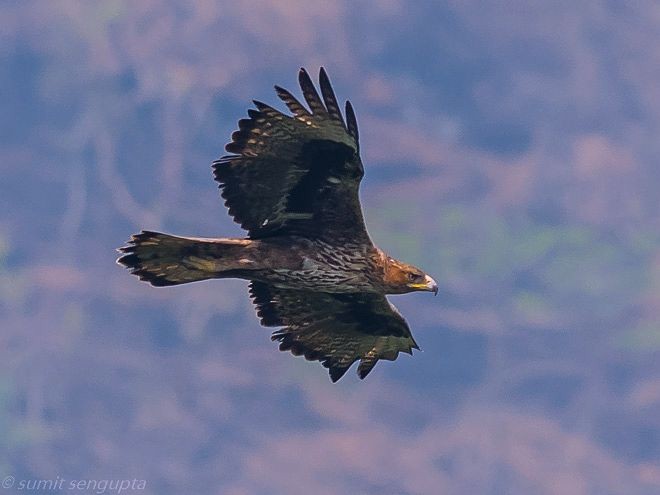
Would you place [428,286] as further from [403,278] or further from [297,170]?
[297,170]

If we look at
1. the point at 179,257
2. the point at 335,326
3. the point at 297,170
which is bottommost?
the point at 179,257

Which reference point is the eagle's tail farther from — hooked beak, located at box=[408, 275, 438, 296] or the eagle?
hooked beak, located at box=[408, 275, 438, 296]

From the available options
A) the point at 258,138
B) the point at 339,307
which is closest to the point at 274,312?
the point at 339,307

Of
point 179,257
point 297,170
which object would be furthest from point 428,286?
point 179,257

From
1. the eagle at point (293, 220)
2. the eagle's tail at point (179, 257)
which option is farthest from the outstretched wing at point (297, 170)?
the eagle's tail at point (179, 257)

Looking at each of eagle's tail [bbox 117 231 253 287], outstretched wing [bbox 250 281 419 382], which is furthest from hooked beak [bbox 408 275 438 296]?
eagle's tail [bbox 117 231 253 287]
